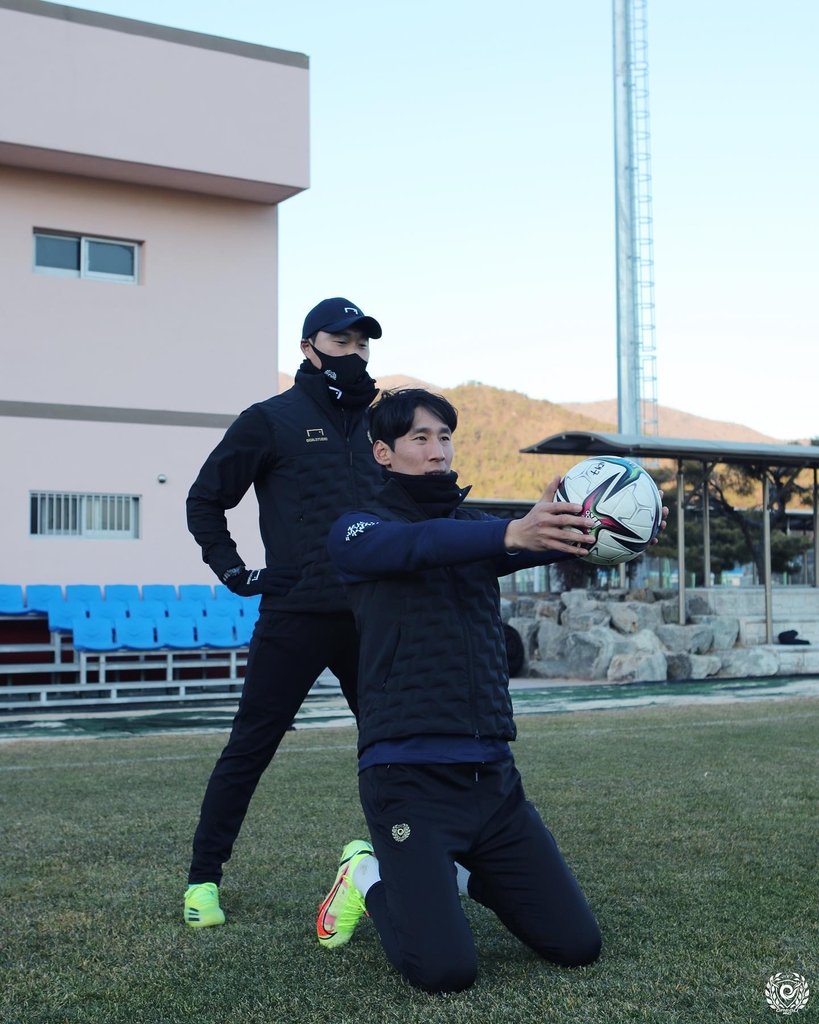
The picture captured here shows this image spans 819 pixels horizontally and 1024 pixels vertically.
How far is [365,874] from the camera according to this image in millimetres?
3672

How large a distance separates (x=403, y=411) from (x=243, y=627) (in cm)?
1142

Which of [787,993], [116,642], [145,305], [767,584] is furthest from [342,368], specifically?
[767,584]

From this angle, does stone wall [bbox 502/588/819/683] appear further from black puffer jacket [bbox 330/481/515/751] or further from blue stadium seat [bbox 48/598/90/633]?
black puffer jacket [bbox 330/481/515/751]

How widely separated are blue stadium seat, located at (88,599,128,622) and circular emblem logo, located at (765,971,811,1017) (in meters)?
11.7

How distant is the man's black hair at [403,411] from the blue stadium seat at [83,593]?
38.1ft

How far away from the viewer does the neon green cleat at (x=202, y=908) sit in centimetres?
398

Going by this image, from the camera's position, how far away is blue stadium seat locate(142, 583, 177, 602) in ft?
49.6

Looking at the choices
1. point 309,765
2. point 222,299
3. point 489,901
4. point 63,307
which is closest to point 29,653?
point 63,307

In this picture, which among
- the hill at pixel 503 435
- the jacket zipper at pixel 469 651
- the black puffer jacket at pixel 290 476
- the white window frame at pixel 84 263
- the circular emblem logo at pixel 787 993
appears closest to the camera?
the circular emblem logo at pixel 787 993

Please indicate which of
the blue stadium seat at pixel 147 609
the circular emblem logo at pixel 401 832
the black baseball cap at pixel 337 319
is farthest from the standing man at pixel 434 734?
the blue stadium seat at pixel 147 609

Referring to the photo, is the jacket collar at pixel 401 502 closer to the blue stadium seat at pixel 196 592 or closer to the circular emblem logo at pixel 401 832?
the circular emblem logo at pixel 401 832

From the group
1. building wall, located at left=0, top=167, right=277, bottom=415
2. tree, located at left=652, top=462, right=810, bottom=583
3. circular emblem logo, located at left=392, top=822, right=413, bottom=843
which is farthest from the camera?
tree, located at left=652, top=462, right=810, bottom=583

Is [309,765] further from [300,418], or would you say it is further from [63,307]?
[63,307]

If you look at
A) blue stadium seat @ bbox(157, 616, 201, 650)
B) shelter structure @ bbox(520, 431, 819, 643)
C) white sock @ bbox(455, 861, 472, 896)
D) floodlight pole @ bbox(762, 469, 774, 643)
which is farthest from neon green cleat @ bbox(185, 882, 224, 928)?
floodlight pole @ bbox(762, 469, 774, 643)
